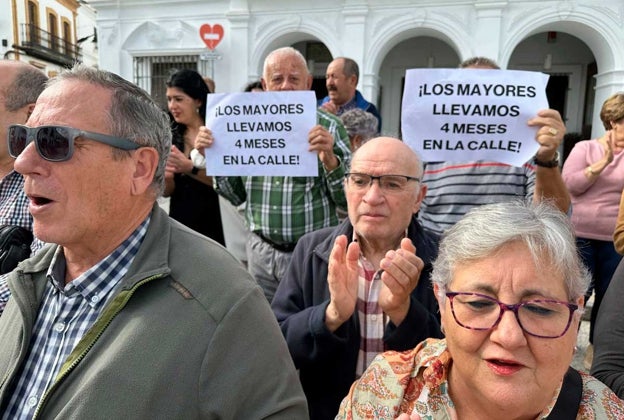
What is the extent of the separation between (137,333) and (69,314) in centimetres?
31

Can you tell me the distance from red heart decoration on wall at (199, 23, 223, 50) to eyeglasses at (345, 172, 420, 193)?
1011 centimetres

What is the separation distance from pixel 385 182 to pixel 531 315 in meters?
0.96

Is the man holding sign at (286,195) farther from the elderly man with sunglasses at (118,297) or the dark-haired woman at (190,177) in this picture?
the elderly man with sunglasses at (118,297)

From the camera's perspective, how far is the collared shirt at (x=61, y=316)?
1340 mm

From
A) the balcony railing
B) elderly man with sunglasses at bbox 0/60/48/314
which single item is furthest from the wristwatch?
the balcony railing

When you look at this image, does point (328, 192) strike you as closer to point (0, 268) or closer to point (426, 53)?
point (0, 268)

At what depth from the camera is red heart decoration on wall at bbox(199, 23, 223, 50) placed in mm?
11312

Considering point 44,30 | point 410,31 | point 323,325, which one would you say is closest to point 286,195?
point 323,325

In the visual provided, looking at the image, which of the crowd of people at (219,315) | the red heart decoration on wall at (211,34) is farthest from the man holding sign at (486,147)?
the red heart decoration on wall at (211,34)

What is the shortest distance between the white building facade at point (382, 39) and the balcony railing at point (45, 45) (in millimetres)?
12721

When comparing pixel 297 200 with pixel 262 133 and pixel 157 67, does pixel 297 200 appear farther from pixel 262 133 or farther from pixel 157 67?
pixel 157 67

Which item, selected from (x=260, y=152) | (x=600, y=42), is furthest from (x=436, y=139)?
(x=600, y=42)

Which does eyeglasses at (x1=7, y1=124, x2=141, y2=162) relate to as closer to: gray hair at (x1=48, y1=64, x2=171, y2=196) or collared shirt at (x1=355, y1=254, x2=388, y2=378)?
gray hair at (x1=48, y1=64, x2=171, y2=196)

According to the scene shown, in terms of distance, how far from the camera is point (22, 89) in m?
2.16
